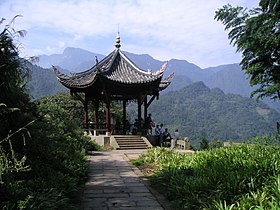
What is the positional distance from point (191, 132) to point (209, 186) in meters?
63.9

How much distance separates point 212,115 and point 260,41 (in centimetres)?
8563

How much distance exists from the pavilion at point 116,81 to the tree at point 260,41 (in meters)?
4.34

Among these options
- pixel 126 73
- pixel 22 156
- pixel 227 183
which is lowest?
pixel 227 183

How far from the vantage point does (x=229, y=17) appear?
14.4 metres

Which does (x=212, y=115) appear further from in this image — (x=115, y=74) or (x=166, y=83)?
(x=115, y=74)

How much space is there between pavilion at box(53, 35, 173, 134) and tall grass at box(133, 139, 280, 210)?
9.58m

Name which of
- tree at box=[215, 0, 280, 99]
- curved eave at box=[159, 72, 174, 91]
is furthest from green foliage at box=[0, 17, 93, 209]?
curved eave at box=[159, 72, 174, 91]

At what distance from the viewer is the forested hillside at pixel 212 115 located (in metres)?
73.6

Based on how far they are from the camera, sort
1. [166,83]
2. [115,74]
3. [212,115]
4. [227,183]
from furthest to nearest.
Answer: [212,115]
[166,83]
[115,74]
[227,183]

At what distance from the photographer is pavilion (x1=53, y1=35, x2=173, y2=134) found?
1684cm

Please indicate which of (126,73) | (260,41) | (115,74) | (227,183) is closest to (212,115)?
(126,73)

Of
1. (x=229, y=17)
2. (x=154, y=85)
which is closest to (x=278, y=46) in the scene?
(x=229, y=17)

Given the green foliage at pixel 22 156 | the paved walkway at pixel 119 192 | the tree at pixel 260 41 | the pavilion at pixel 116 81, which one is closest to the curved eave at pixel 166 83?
the pavilion at pixel 116 81

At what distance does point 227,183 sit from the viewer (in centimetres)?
527
